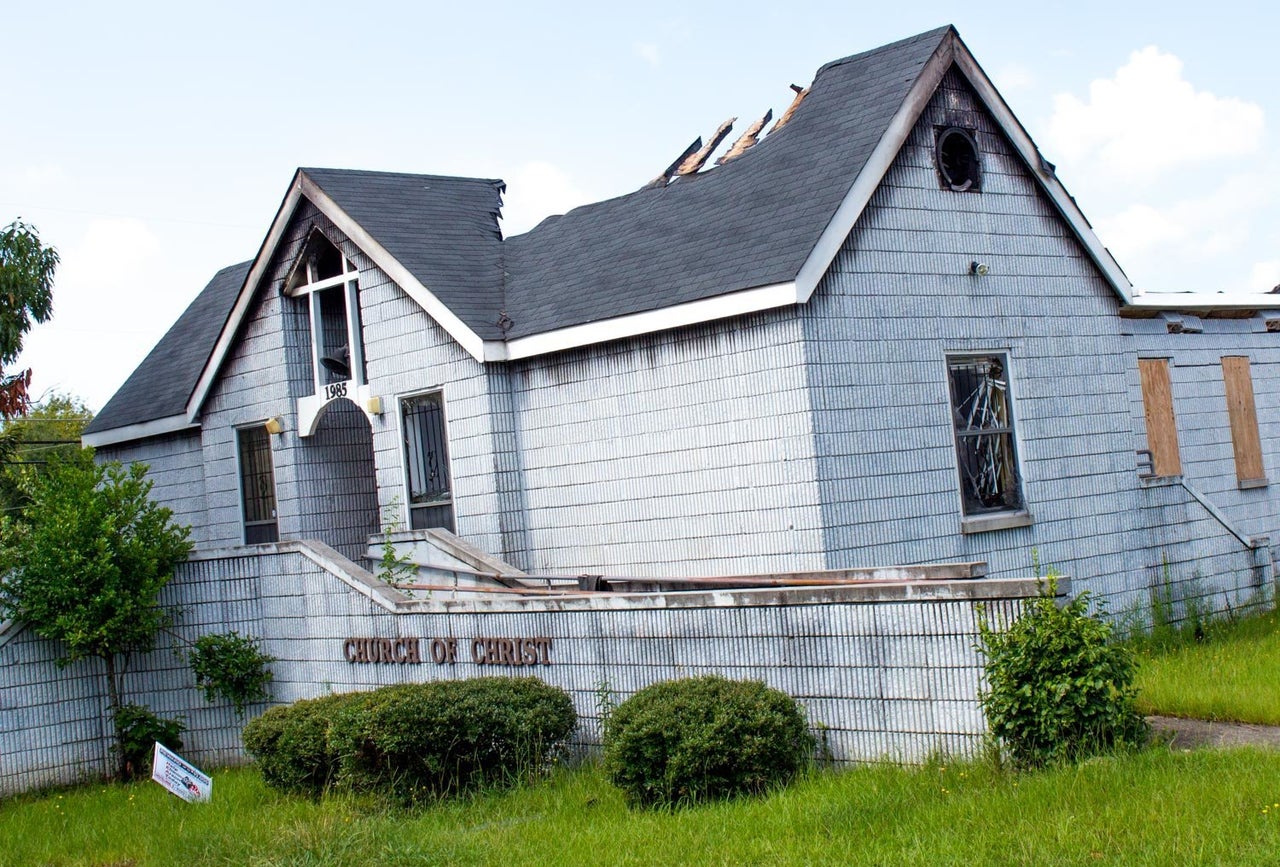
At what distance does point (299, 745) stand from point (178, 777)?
91cm

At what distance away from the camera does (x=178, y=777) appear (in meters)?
10.6

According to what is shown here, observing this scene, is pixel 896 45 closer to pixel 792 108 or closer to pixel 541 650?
pixel 792 108

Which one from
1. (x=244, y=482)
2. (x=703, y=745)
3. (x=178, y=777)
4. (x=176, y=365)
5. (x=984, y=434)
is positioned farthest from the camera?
(x=176, y=365)

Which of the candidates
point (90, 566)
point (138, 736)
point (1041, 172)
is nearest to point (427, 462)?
point (90, 566)

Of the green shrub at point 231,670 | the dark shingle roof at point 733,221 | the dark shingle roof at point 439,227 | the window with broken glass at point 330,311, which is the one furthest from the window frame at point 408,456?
the green shrub at point 231,670

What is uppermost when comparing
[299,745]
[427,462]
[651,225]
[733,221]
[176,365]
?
[651,225]

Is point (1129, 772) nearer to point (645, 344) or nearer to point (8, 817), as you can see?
point (645, 344)

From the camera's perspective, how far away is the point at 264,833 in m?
9.07

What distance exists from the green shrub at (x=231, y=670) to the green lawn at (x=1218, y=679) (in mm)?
8280

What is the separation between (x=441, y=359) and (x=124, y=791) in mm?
5661

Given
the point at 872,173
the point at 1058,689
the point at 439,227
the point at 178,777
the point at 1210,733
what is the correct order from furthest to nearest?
the point at 439,227 < the point at 872,173 < the point at 178,777 < the point at 1210,733 < the point at 1058,689

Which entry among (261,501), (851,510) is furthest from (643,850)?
(261,501)

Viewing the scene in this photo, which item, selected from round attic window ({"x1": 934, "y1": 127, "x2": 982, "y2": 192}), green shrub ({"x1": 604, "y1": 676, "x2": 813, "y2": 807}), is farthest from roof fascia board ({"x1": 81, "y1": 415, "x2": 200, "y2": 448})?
green shrub ({"x1": 604, "y1": 676, "x2": 813, "y2": 807})

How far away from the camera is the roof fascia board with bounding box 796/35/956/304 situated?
491 inches
